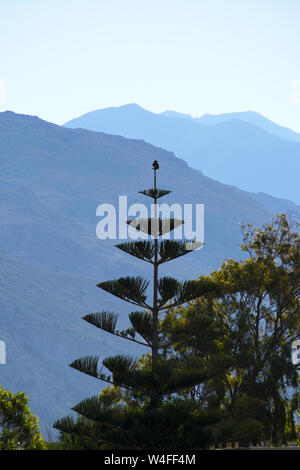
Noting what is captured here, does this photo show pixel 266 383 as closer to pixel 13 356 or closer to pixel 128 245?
pixel 128 245

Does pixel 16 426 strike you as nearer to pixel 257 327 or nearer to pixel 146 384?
pixel 146 384

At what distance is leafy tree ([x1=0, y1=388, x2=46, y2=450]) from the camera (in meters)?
13.8

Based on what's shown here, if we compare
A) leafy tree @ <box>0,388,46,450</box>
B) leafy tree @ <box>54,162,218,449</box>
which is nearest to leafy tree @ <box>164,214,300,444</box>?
leafy tree @ <box>0,388,46,450</box>

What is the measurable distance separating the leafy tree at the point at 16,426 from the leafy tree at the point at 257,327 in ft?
26.3

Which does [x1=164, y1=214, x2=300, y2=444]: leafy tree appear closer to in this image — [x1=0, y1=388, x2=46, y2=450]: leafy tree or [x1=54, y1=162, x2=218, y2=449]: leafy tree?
[x1=0, y1=388, x2=46, y2=450]: leafy tree

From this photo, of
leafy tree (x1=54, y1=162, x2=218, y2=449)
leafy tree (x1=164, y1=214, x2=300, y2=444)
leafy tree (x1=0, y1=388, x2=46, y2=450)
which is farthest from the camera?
leafy tree (x1=164, y1=214, x2=300, y2=444)

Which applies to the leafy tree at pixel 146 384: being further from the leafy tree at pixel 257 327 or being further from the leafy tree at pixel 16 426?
the leafy tree at pixel 257 327

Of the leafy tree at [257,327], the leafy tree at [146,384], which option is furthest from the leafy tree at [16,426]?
the leafy tree at [257,327]

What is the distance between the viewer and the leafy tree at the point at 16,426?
543 inches

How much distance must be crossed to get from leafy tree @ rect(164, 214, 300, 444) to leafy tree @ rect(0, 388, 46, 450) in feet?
26.3

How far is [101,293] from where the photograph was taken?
198875 millimetres

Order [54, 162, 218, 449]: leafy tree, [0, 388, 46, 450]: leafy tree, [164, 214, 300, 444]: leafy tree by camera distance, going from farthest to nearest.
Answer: [164, 214, 300, 444]: leafy tree, [0, 388, 46, 450]: leafy tree, [54, 162, 218, 449]: leafy tree

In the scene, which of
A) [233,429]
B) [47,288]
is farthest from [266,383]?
[47,288]

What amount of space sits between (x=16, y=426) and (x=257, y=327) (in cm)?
1135
